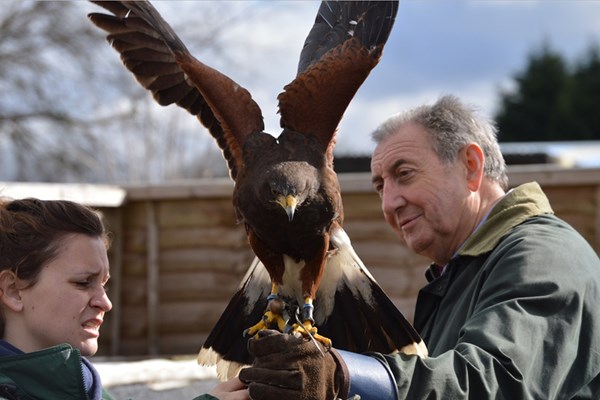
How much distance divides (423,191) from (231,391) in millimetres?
1200

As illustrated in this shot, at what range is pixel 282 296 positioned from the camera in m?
3.10

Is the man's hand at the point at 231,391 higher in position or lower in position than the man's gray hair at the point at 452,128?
lower

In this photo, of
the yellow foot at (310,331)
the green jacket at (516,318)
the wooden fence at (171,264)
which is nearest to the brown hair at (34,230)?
the yellow foot at (310,331)

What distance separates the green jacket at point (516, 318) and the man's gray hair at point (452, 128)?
20 cm

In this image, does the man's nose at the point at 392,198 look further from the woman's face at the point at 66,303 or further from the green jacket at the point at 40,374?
the green jacket at the point at 40,374

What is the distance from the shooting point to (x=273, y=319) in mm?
2871

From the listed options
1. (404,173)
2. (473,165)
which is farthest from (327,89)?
(473,165)

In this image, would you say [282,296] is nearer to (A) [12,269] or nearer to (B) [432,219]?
(B) [432,219]

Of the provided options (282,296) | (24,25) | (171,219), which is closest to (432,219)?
(282,296)

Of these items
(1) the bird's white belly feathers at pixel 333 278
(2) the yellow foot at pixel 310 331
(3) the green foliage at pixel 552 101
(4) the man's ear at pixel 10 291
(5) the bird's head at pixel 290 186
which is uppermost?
(3) the green foliage at pixel 552 101

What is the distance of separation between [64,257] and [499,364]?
42.3 inches

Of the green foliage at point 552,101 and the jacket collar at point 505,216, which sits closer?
the jacket collar at point 505,216

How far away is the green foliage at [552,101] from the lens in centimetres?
2822

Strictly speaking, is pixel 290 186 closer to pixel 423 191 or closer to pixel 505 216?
pixel 423 191
